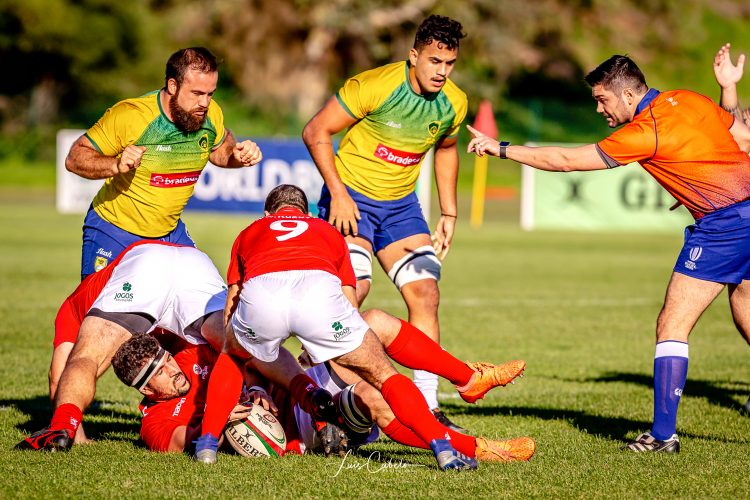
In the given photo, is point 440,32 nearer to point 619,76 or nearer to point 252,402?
point 619,76

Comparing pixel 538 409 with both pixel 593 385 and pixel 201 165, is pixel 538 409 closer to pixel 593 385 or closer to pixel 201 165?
pixel 593 385

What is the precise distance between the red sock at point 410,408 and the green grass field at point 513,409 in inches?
9.3

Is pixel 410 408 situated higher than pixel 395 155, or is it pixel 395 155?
pixel 395 155

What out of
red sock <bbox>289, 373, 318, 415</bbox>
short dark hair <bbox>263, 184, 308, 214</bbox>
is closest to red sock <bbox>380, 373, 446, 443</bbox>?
red sock <bbox>289, 373, 318, 415</bbox>

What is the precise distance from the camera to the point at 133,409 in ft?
26.8

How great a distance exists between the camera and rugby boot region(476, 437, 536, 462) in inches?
244

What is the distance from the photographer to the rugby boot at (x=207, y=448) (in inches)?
236

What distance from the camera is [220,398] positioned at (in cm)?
602

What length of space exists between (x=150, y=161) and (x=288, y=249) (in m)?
2.05

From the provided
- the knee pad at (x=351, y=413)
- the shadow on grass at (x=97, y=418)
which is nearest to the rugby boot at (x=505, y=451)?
the knee pad at (x=351, y=413)

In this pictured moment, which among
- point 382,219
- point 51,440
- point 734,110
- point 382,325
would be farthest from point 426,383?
point 734,110

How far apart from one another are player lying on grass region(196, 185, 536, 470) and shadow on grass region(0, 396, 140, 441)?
4.47 ft

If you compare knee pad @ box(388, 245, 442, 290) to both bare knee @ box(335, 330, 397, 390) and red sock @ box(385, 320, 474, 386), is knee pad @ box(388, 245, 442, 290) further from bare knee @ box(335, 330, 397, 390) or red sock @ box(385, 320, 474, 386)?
bare knee @ box(335, 330, 397, 390)

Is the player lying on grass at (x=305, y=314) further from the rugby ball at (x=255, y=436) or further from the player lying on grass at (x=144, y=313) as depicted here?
the player lying on grass at (x=144, y=313)
